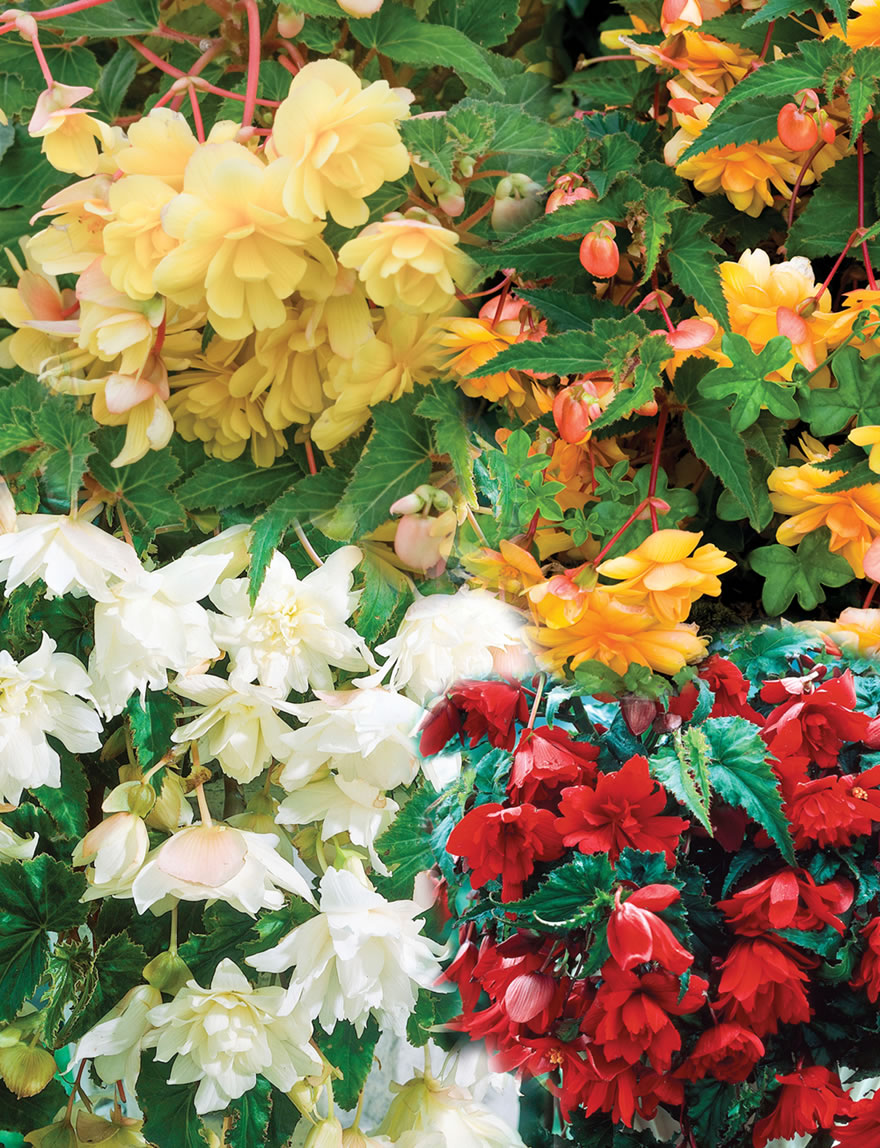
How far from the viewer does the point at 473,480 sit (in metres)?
0.57

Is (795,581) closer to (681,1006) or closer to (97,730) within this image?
(681,1006)

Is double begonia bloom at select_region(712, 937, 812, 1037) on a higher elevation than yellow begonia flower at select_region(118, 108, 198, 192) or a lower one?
lower

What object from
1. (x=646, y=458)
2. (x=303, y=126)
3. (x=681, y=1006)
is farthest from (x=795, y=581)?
(x=303, y=126)

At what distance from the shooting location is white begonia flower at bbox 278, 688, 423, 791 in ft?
1.81

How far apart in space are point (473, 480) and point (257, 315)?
5.6 inches

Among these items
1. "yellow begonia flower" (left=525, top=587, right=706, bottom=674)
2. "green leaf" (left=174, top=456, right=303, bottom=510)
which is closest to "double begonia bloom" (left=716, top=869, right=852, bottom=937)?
"yellow begonia flower" (left=525, top=587, right=706, bottom=674)

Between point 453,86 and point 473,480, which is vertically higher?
point 453,86

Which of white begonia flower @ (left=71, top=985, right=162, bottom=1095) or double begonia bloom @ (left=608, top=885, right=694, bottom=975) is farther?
white begonia flower @ (left=71, top=985, right=162, bottom=1095)

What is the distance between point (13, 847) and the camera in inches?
26.1

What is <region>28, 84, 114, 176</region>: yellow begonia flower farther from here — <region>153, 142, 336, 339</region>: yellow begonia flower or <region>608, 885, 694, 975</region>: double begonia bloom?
<region>608, 885, 694, 975</region>: double begonia bloom

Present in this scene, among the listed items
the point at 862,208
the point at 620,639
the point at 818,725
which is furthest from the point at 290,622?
the point at 862,208

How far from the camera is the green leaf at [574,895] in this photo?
52 cm

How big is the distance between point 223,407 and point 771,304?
0.30 metres

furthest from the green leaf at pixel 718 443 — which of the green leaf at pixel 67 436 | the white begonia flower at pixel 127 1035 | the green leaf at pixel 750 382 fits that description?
the white begonia flower at pixel 127 1035
